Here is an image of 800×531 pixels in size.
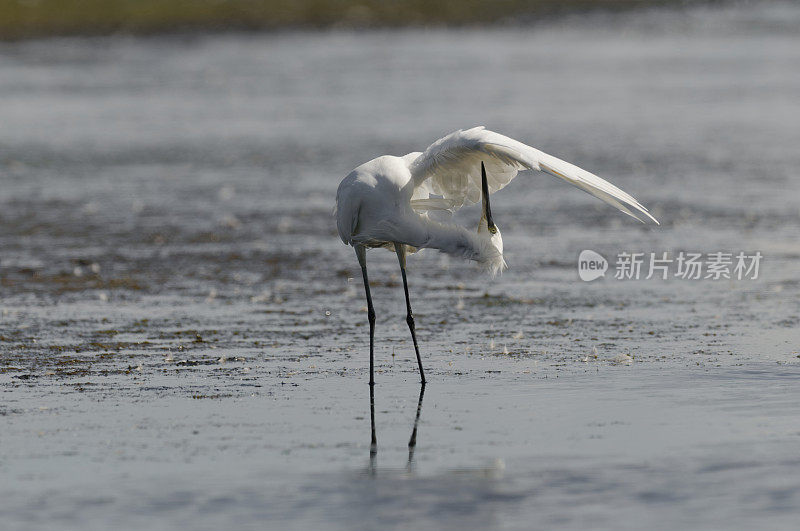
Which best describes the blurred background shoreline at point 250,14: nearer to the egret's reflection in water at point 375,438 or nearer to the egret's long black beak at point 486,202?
the egret's long black beak at point 486,202

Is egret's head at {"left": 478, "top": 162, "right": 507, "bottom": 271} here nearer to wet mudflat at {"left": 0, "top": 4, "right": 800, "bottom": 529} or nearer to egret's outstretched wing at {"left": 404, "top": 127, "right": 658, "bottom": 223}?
egret's outstretched wing at {"left": 404, "top": 127, "right": 658, "bottom": 223}

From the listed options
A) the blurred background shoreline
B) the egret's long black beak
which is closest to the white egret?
the egret's long black beak

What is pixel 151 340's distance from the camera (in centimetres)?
1033

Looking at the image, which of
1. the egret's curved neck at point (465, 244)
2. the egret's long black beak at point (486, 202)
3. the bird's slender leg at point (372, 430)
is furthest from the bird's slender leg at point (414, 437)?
the egret's long black beak at point (486, 202)

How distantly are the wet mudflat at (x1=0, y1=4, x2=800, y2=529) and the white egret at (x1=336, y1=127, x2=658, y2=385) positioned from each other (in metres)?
0.93

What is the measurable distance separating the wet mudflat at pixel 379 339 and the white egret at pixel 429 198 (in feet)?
3.06

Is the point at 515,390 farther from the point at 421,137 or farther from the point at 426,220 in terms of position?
the point at 421,137

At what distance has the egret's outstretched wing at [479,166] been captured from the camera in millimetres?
8094

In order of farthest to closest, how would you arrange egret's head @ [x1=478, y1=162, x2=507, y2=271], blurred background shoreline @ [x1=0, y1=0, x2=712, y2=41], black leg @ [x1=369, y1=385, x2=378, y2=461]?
1. blurred background shoreline @ [x1=0, y1=0, x2=712, y2=41]
2. egret's head @ [x1=478, y1=162, x2=507, y2=271]
3. black leg @ [x1=369, y1=385, x2=378, y2=461]

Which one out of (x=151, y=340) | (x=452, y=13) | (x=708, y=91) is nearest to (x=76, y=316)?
(x=151, y=340)

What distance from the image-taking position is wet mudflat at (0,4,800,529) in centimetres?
673

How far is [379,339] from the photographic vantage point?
1038 cm

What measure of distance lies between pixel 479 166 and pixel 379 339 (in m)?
1.88

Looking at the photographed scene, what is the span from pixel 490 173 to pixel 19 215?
9193 mm
